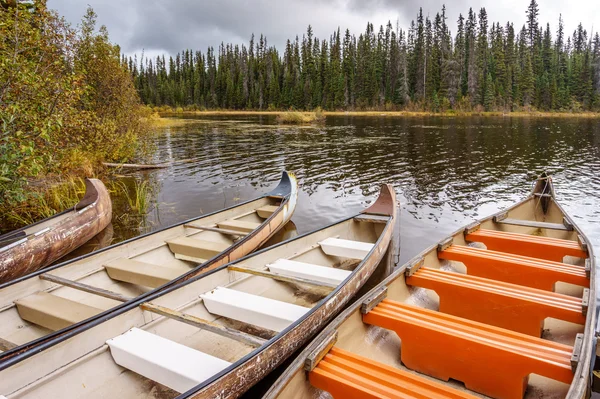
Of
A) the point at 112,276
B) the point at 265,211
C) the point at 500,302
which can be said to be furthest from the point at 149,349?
the point at 265,211

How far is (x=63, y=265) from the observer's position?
5484 mm

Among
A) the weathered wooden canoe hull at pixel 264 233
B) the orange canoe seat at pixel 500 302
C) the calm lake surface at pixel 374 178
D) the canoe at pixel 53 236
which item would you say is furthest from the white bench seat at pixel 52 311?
the orange canoe seat at pixel 500 302

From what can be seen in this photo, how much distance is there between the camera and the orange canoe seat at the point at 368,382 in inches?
109

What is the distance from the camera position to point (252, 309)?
15.0 ft

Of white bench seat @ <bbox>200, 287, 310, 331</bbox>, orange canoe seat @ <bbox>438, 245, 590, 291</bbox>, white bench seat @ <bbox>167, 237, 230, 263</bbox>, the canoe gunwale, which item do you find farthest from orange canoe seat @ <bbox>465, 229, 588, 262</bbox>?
white bench seat @ <bbox>167, 237, 230, 263</bbox>

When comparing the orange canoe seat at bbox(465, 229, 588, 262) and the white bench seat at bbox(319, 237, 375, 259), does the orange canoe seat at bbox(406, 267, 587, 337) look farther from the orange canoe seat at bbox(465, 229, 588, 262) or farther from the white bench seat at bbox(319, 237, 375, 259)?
the orange canoe seat at bbox(465, 229, 588, 262)

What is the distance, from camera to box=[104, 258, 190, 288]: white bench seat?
5.61m

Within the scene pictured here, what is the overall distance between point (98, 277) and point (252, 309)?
2720 millimetres

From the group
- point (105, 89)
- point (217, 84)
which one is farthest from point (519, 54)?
point (105, 89)

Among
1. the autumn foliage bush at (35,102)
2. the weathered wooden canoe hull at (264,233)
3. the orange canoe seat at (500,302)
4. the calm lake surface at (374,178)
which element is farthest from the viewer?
the calm lake surface at (374,178)

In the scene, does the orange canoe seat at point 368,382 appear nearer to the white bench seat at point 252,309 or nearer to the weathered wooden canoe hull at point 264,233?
the white bench seat at point 252,309

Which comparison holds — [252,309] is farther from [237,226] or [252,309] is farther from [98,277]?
[237,226]

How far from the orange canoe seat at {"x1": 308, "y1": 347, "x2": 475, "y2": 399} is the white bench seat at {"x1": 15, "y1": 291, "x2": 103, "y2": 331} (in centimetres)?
304

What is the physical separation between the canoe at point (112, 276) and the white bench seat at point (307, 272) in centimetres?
102
